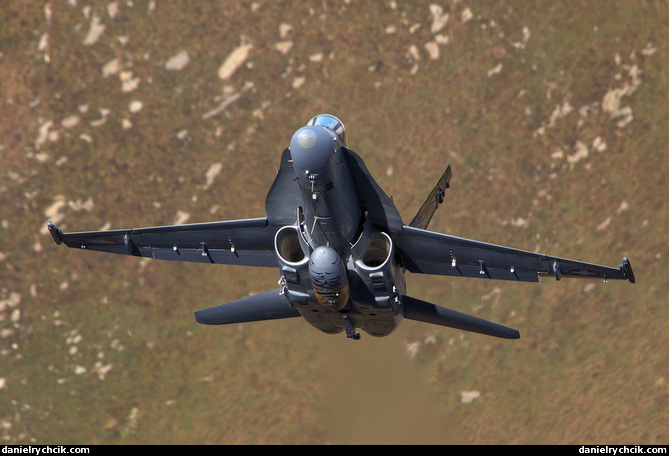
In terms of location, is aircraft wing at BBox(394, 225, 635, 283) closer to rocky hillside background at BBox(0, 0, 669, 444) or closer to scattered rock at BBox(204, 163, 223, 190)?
rocky hillside background at BBox(0, 0, 669, 444)

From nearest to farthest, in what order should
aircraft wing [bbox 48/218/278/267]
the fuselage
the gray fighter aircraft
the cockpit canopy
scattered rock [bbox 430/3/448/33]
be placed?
the fuselage → the gray fighter aircraft → the cockpit canopy → aircraft wing [bbox 48/218/278/267] → scattered rock [bbox 430/3/448/33]

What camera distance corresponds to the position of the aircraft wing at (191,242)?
28.5 metres

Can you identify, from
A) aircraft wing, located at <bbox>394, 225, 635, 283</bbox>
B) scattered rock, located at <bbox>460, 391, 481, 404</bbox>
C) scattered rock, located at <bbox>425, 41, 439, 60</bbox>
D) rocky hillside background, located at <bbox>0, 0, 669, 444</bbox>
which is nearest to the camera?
aircraft wing, located at <bbox>394, 225, 635, 283</bbox>

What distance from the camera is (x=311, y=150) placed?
75.3 ft

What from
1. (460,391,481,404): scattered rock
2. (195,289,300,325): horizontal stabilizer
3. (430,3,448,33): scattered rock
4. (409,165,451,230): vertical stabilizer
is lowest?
(195,289,300,325): horizontal stabilizer

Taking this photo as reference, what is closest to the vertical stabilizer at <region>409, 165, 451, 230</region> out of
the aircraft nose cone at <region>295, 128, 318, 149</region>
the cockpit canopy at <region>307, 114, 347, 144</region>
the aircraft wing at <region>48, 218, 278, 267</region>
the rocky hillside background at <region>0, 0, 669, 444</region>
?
the aircraft wing at <region>48, 218, 278, 267</region>

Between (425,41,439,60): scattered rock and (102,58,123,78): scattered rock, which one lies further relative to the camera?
(425,41,439,60): scattered rock

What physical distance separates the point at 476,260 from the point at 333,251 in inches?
210

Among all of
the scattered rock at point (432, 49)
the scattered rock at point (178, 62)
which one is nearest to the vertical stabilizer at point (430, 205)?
the scattered rock at point (432, 49)

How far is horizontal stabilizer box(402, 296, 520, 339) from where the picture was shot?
90.4ft

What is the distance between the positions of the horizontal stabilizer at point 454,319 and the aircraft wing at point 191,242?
16.5 feet

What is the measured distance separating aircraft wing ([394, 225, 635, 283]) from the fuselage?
2.73 feet

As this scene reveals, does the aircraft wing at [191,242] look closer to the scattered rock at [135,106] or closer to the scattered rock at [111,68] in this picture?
the scattered rock at [135,106]
